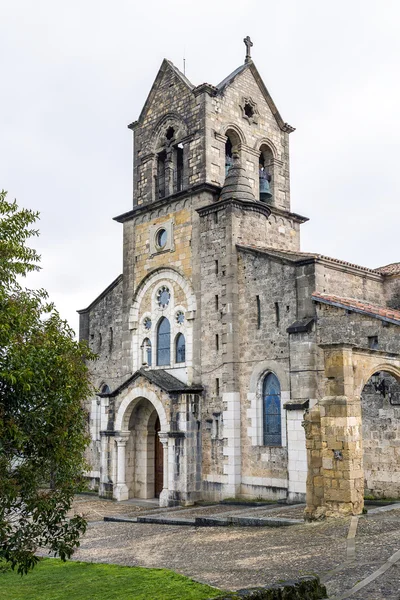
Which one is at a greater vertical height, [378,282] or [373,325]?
[378,282]

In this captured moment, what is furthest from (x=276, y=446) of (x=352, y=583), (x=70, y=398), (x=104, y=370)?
(x=70, y=398)

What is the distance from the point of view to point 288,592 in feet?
25.0

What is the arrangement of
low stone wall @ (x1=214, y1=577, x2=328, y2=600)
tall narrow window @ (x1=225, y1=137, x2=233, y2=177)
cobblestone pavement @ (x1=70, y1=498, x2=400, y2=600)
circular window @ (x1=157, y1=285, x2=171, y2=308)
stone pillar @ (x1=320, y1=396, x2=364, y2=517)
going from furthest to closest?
tall narrow window @ (x1=225, y1=137, x2=233, y2=177) → circular window @ (x1=157, y1=285, x2=171, y2=308) → stone pillar @ (x1=320, y1=396, x2=364, y2=517) → cobblestone pavement @ (x1=70, y1=498, x2=400, y2=600) → low stone wall @ (x1=214, y1=577, x2=328, y2=600)

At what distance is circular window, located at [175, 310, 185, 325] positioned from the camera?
24072 millimetres

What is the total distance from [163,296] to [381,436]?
10.6m

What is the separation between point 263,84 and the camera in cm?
2725

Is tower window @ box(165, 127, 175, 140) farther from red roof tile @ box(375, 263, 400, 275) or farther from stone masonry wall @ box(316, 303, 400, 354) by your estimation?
Answer: stone masonry wall @ box(316, 303, 400, 354)

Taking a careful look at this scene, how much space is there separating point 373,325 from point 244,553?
862 cm

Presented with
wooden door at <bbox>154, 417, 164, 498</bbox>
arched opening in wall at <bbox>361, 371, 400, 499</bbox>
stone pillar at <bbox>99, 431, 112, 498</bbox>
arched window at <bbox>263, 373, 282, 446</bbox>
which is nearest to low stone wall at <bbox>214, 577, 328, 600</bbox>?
arched opening in wall at <bbox>361, 371, 400, 499</bbox>

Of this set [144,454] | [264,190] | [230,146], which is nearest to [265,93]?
[230,146]

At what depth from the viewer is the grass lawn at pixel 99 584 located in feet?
29.9

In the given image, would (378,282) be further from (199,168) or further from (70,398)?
(70,398)

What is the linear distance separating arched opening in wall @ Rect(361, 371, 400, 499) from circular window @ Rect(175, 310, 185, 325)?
26.5 ft

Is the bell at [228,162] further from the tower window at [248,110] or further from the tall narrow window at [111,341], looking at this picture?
the tall narrow window at [111,341]
